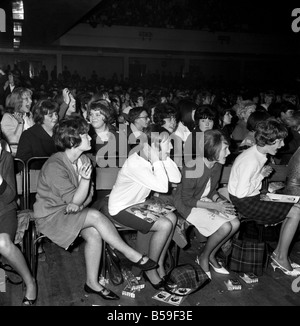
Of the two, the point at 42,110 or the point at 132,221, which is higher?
the point at 42,110

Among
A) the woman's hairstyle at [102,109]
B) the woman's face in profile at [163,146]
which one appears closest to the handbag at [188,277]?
the woman's face in profile at [163,146]

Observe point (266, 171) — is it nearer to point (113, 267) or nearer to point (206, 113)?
point (206, 113)

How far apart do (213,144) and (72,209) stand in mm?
1284

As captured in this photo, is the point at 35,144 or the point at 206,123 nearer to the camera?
the point at 35,144

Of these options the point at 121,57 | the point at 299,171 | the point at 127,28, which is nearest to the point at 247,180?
the point at 299,171

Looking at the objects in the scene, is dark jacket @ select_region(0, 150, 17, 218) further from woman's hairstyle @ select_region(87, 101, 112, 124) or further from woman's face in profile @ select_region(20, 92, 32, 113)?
woman's face in profile @ select_region(20, 92, 32, 113)

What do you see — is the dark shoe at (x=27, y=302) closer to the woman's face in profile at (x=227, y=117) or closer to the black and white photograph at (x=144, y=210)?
the black and white photograph at (x=144, y=210)

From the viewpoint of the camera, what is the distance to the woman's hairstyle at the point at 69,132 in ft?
9.43

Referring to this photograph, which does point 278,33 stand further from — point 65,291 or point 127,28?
point 65,291

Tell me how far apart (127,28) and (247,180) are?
658 inches

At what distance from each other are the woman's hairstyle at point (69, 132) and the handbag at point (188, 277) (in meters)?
1.29

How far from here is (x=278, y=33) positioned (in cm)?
1966

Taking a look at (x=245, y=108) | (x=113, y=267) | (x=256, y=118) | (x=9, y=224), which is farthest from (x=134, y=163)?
(x=245, y=108)

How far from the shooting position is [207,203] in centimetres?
324
